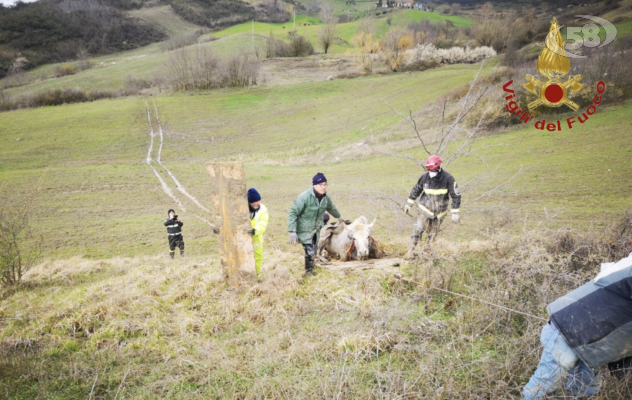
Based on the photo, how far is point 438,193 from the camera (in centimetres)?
684

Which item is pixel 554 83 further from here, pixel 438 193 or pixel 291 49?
pixel 291 49

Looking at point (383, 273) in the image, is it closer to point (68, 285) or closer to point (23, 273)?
point (68, 285)

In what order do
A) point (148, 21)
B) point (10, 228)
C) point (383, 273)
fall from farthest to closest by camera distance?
point (148, 21) < point (10, 228) < point (383, 273)

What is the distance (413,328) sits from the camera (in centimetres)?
400

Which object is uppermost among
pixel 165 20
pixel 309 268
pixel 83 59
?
pixel 165 20

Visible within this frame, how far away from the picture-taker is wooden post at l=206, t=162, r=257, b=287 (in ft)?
17.7

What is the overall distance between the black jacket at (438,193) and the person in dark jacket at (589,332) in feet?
13.8

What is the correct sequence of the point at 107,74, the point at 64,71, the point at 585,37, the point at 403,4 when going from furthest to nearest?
the point at 403,4
the point at 64,71
the point at 107,74
the point at 585,37

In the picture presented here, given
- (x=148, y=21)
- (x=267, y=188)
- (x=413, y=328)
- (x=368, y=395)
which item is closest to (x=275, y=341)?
(x=368, y=395)

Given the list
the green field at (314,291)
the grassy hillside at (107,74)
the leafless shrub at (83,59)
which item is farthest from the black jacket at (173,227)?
the leafless shrub at (83,59)

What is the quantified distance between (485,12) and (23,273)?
7391cm

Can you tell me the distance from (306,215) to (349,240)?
5.82ft

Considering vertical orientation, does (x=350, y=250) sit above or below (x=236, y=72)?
below

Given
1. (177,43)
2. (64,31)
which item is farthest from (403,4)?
(64,31)
